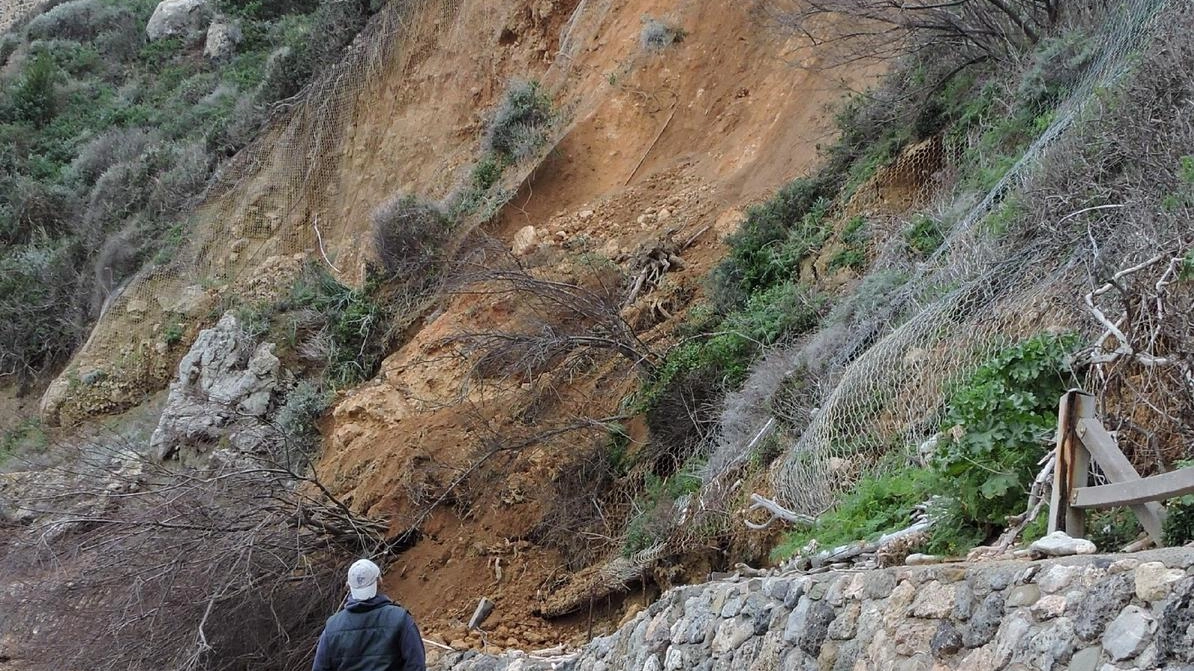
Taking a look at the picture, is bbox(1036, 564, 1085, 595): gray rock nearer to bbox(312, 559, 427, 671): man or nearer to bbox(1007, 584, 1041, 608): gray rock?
bbox(1007, 584, 1041, 608): gray rock

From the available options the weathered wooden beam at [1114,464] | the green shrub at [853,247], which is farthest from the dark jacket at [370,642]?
the green shrub at [853,247]

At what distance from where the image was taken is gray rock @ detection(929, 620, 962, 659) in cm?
346

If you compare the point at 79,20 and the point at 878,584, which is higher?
the point at 878,584

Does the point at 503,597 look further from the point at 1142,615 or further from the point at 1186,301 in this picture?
the point at 1142,615

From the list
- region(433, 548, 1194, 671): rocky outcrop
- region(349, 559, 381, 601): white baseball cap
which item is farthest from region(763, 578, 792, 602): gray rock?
region(349, 559, 381, 601): white baseball cap

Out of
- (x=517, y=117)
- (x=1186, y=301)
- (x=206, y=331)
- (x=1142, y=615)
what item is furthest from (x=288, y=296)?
(x=1142, y=615)

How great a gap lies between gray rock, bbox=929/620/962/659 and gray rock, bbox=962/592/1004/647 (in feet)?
0.11

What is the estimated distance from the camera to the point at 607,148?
48.7ft

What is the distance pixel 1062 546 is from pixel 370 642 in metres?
2.92

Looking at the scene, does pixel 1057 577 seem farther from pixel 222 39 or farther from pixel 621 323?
pixel 222 39

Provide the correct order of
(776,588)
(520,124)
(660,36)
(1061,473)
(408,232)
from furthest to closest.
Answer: (520,124)
(660,36)
(408,232)
(776,588)
(1061,473)

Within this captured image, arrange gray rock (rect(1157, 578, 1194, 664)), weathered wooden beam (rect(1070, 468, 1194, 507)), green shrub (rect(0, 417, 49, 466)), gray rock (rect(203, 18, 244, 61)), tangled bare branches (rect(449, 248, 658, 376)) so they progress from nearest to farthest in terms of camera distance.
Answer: gray rock (rect(1157, 578, 1194, 664)) → weathered wooden beam (rect(1070, 468, 1194, 507)) → tangled bare branches (rect(449, 248, 658, 376)) → green shrub (rect(0, 417, 49, 466)) → gray rock (rect(203, 18, 244, 61))

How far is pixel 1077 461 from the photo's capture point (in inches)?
159

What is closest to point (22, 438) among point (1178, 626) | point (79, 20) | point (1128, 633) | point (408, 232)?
point (408, 232)
